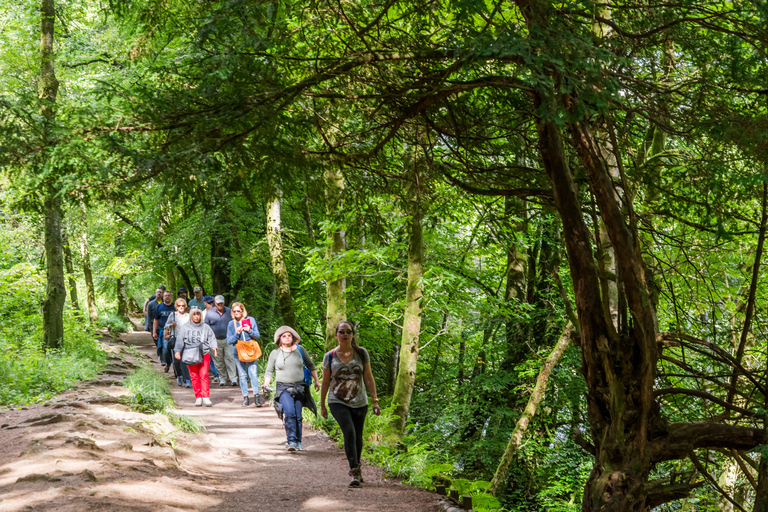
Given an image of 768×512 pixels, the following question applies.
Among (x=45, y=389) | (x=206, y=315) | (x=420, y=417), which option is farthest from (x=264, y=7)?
(x=420, y=417)

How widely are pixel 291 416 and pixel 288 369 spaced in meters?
0.80

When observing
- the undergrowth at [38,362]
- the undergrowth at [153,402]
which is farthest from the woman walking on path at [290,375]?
the undergrowth at [38,362]

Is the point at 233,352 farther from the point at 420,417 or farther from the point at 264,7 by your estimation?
the point at 264,7

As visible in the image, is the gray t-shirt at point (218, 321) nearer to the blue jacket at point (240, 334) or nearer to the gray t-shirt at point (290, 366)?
the blue jacket at point (240, 334)

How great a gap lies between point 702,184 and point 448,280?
25.2ft

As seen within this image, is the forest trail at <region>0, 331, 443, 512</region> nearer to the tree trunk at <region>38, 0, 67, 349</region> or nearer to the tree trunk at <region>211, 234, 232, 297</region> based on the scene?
the tree trunk at <region>38, 0, 67, 349</region>

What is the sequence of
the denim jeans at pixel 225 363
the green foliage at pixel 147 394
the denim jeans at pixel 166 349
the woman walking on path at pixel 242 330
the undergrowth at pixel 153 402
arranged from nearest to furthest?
the undergrowth at pixel 153 402
the green foliage at pixel 147 394
the woman walking on path at pixel 242 330
the denim jeans at pixel 225 363
the denim jeans at pixel 166 349

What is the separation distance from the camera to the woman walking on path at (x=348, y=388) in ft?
24.9

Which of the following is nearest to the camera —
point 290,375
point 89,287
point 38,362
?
point 290,375

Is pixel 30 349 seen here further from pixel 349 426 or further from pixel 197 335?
pixel 349 426

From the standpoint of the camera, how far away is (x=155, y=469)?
715 centimetres

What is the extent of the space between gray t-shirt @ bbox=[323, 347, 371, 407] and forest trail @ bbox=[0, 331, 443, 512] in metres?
1.04

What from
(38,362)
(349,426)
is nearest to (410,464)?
(349,426)

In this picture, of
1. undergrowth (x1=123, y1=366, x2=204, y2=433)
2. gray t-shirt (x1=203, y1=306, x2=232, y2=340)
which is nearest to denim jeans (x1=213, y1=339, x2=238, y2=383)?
gray t-shirt (x1=203, y1=306, x2=232, y2=340)
